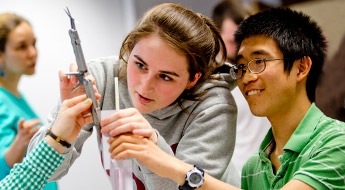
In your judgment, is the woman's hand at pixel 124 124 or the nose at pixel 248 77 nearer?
the woman's hand at pixel 124 124

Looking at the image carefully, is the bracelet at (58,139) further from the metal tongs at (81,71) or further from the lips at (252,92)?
the lips at (252,92)

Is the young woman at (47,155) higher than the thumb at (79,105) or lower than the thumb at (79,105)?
lower

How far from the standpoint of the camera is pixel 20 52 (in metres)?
1.52

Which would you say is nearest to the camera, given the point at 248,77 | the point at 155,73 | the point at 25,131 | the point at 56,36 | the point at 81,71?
the point at 81,71

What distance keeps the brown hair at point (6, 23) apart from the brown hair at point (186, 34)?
685 millimetres

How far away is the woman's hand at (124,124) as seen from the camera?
0.77m

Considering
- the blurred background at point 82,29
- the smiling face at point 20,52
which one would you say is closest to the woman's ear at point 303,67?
the blurred background at point 82,29

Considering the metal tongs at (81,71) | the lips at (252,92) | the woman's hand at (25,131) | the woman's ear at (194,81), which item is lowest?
the woman's hand at (25,131)

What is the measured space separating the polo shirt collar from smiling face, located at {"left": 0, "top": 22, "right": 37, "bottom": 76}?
1085 millimetres

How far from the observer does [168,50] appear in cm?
93

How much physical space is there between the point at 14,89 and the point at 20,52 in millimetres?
152

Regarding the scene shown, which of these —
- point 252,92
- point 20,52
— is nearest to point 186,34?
point 252,92

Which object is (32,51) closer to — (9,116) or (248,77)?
(9,116)

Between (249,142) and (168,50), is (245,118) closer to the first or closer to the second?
(249,142)
